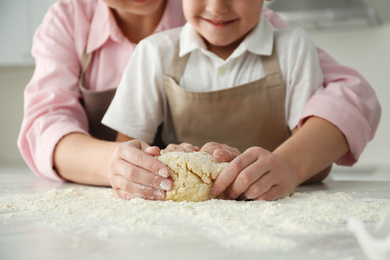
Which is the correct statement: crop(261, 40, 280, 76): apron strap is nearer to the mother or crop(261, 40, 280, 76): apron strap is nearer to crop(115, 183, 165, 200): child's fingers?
the mother

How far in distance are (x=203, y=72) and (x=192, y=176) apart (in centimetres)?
38

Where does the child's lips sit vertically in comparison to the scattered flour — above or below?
above

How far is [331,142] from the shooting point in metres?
1.00

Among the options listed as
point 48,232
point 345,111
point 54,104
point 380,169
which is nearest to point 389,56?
point 380,169

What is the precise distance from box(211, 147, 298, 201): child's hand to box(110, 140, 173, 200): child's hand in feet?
0.30

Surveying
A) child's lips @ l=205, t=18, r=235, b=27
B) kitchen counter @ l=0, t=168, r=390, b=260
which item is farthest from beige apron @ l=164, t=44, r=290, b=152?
kitchen counter @ l=0, t=168, r=390, b=260

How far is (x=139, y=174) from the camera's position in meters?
0.83

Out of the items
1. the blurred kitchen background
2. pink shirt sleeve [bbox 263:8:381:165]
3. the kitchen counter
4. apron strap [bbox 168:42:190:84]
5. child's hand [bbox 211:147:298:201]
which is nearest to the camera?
the kitchen counter

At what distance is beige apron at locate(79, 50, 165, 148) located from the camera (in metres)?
1.26

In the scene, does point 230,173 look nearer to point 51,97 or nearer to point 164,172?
point 164,172

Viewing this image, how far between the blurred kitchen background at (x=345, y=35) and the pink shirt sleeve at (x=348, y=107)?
1.18 metres

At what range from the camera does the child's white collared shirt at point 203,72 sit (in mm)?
1095

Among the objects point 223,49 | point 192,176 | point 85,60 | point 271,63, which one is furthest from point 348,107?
point 85,60

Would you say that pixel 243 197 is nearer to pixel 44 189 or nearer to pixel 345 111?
pixel 345 111
